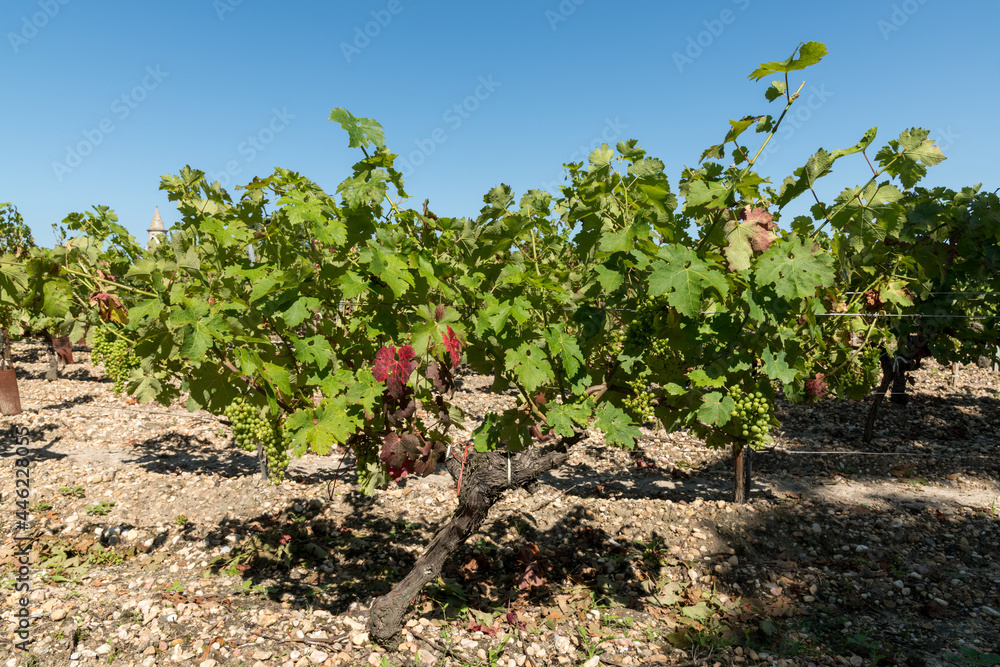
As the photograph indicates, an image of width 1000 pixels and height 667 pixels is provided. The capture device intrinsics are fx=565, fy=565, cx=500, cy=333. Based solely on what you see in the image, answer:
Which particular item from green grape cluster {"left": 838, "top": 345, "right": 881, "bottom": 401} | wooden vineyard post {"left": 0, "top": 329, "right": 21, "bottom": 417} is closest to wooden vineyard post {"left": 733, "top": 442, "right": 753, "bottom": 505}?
green grape cluster {"left": 838, "top": 345, "right": 881, "bottom": 401}

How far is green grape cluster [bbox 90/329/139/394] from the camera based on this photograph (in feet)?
21.1

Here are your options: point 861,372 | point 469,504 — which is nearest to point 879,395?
point 861,372

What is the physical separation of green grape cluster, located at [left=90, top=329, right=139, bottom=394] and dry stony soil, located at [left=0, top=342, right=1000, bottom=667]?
132cm

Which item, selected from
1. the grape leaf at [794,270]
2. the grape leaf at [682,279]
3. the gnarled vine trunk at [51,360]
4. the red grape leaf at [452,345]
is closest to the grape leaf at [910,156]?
the grape leaf at [794,270]

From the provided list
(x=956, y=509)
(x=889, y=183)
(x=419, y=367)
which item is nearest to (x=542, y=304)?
(x=419, y=367)

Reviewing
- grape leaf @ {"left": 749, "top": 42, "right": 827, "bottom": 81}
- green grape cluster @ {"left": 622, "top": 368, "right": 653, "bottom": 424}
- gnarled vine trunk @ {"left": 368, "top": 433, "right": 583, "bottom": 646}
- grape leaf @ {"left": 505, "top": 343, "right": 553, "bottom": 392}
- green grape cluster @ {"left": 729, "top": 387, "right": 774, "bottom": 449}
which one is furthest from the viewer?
gnarled vine trunk @ {"left": 368, "top": 433, "right": 583, "bottom": 646}

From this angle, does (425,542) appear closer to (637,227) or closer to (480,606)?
(480,606)

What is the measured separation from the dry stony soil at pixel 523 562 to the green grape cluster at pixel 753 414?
1750mm

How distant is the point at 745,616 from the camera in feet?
15.0

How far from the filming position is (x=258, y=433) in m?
3.64

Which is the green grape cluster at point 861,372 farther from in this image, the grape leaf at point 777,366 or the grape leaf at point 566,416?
the grape leaf at point 566,416

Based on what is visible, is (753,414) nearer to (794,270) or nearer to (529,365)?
(794,270)

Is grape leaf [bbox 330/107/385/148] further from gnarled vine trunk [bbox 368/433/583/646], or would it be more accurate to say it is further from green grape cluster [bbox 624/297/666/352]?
gnarled vine trunk [bbox 368/433/583/646]

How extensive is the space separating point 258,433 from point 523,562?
2868 millimetres
